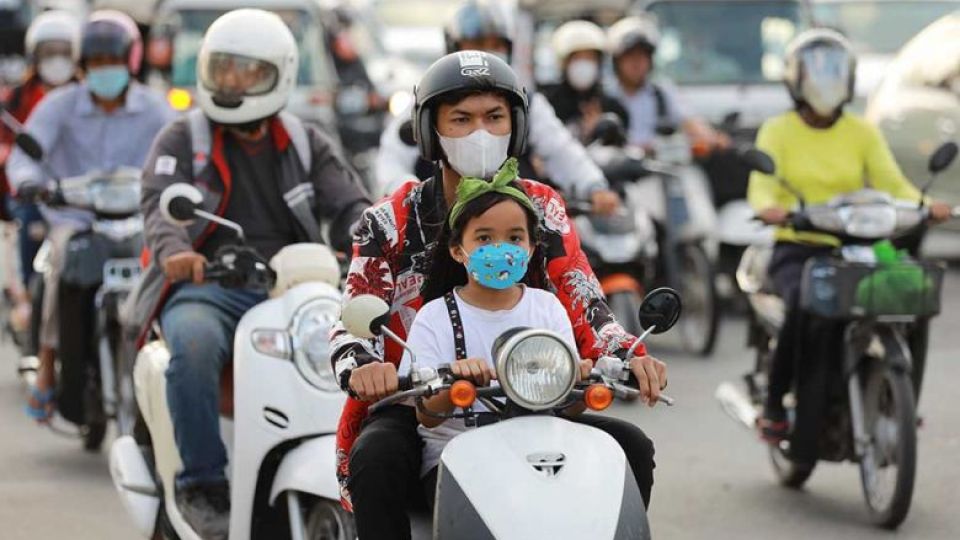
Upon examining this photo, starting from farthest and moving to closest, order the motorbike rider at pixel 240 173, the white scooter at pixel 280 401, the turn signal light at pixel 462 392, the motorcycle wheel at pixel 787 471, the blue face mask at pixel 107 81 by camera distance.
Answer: the blue face mask at pixel 107 81 → the motorcycle wheel at pixel 787 471 → the motorbike rider at pixel 240 173 → the white scooter at pixel 280 401 → the turn signal light at pixel 462 392

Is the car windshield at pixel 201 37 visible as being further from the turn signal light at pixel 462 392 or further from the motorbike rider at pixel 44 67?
the turn signal light at pixel 462 392

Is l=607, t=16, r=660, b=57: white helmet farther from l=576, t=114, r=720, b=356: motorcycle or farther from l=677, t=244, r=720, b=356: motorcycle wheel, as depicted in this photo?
l=677, t=244, r=720, b=356: motorcycle wheel

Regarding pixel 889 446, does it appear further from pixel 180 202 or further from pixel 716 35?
pixel 716 35

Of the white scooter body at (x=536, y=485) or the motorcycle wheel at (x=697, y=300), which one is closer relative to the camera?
the white scooter body at (x=536, y=485)

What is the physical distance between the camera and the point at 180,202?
7.19 m

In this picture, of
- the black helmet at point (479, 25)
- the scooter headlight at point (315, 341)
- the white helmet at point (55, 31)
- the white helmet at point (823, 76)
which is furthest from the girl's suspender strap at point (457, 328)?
the white helmet at point (55, 31)

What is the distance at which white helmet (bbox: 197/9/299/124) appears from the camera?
8023 millimetres

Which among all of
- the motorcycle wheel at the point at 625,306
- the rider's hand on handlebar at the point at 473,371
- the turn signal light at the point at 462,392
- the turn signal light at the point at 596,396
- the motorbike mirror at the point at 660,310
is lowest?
the motorcycle wheel at the point at 625,306

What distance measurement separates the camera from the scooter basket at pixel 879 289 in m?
8.66

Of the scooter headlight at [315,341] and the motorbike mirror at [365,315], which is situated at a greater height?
the motorbike mirror at [365,315]

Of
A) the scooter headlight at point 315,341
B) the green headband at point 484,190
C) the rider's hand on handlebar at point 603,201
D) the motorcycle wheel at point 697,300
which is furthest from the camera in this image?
the motorcycle wheel at point 697,300

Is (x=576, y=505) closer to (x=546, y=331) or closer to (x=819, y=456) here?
(x=546, y=331)

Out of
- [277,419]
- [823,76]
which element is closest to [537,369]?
[277,419]

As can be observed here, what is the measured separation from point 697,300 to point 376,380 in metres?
8.64
